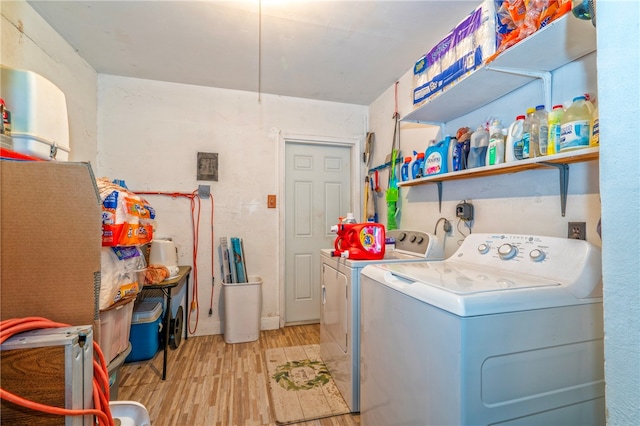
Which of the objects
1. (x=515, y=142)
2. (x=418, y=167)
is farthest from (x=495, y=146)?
(x=418, y=167)

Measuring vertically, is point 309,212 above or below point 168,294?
above

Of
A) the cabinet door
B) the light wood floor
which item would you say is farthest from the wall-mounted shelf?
the light wood floor

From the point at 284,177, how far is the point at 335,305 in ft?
5.06

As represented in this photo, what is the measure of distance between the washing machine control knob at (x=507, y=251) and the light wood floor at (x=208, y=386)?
1.23 meters

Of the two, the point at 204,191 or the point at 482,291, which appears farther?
the point at 204,191

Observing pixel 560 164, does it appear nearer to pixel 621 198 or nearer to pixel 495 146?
pixel 495 146

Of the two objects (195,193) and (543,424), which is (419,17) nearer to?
(543,424)

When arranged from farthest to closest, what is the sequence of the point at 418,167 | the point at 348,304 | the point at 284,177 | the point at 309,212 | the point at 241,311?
the point at 309,212
the point at 284,177
the point at 241,311
the point at 418,167
the point at 348,304

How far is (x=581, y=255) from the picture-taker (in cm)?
96

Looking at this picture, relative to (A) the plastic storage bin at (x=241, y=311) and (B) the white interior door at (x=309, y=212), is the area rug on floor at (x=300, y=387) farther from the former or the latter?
(B) the white interior door at (x=309, y=212)

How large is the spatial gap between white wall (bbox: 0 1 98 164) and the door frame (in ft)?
5.30

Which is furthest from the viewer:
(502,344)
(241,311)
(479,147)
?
(241,311)

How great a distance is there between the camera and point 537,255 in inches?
42.1

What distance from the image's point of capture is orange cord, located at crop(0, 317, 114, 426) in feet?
1.85
